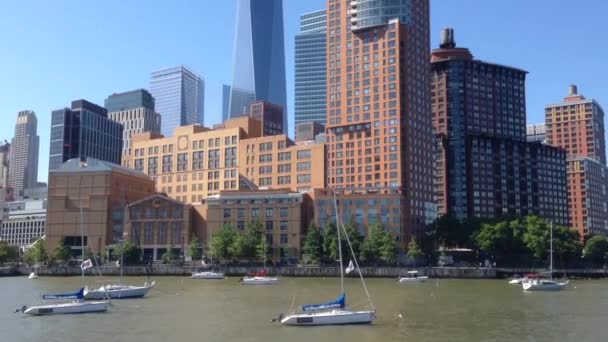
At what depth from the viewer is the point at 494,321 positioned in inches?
2960

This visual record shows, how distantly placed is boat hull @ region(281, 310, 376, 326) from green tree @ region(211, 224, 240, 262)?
382 ft

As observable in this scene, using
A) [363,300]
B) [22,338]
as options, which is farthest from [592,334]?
[22,338]

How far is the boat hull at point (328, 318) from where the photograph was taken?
7025cm

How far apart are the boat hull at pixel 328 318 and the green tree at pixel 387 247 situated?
108 meters

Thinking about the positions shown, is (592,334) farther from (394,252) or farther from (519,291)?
(394,252)

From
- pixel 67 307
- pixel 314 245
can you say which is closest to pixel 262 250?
pixel 314 245

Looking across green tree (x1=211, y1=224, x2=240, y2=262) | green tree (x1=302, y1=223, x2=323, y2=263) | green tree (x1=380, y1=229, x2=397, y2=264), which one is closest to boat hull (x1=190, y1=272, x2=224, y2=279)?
green tree (x1=211, y1=224, x2=240, y2=262)

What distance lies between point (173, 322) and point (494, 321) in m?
35.0

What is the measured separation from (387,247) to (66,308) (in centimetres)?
10871

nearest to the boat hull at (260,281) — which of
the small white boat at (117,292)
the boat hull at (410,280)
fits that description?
the boat hull at (410,280)

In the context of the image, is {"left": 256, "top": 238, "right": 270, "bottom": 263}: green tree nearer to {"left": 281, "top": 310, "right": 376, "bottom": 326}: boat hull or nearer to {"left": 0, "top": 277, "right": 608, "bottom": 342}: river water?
{"left": 0, "top": 277, "right": 608, "bottom": 342}: river water

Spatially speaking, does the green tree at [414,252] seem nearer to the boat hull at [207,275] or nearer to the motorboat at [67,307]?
the boat hull at [207,275]

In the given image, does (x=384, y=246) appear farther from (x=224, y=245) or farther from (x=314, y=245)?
(x=224, y=245)

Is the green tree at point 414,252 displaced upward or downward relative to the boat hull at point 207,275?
upward
